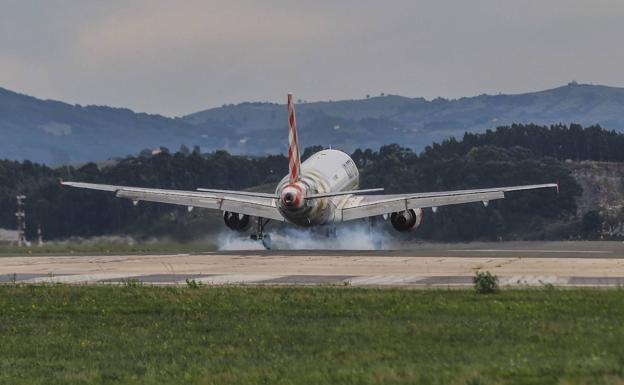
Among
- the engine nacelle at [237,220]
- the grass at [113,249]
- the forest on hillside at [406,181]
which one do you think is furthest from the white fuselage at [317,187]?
the forest on hillside at [406,181]

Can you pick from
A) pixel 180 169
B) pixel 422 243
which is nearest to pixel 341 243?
pixel 422 243

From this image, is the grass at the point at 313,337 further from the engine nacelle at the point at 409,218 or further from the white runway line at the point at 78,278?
the engine nacelle at the point at 409,218

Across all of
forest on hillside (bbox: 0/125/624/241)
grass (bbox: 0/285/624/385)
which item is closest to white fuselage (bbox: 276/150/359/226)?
forest on hillside (bbox: 0/125/624/241)

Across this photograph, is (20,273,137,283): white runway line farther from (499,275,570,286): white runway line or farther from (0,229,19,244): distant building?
(0,229,19,244): distant building

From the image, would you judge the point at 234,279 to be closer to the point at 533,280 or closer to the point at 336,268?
the point at 336,268

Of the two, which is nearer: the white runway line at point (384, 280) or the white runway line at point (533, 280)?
the white runway line at point (533, 280)

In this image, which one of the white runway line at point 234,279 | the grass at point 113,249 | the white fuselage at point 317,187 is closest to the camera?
the white runway line at point 234,279

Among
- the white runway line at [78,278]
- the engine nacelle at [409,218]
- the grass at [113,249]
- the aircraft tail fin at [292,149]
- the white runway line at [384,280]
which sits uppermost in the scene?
the aircraft tail fin at [292,149]

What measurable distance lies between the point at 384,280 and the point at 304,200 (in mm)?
26078

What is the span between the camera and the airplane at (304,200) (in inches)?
2790

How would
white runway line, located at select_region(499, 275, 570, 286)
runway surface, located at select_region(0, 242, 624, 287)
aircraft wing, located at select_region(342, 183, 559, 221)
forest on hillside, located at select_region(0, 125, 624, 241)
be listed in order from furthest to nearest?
forest on hillside, located at select_region(0, 125, 624, 241), aircraft wing, located at select_region(342, 183, 559, 221), runway surface, located at select_region(0, 242, 624, 287), white runway line, located at select_region(499, 275, 570, 286)

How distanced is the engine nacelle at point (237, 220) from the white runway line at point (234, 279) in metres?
27.7

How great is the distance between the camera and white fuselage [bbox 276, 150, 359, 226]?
70.4 m

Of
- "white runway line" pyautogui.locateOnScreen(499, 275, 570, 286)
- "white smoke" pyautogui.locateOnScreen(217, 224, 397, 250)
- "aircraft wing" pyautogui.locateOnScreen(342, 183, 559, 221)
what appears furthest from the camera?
"white smoke" pyautogui.locateOnScreen(217, 224, 397, 250)
